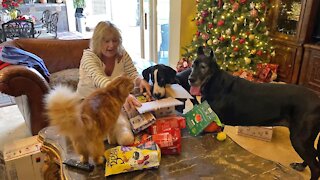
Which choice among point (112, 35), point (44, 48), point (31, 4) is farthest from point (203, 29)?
point (31, 4)

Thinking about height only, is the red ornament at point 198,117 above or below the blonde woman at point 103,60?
below

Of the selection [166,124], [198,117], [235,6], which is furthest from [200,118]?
[235,6]

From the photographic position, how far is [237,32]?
12.1 ft

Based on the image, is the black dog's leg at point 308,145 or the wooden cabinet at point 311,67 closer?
the black dog's leg at point 308,145

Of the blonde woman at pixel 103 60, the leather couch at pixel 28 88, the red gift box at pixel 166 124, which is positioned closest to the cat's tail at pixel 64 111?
the red gift box at pixel 166 124

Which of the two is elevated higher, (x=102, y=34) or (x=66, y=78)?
(x=102, y=34)

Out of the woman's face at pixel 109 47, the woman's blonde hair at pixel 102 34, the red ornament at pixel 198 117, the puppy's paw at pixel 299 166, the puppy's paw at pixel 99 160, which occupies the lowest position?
the puppy's paw at pixel 299 166

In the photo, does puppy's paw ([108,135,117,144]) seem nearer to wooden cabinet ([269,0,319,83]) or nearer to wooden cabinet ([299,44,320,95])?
wooden cabinet ([299,44,320,95])

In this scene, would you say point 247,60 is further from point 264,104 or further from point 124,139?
point 124,139

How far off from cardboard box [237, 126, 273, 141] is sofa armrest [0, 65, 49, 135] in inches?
72.2

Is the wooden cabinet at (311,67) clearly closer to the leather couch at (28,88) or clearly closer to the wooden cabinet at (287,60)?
the wooden cabinet at (287,60)

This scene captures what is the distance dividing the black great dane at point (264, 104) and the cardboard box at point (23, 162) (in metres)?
1.21

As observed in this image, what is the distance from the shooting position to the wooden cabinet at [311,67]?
3.49 metres

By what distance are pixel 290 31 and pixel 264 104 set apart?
2558 millimetres
